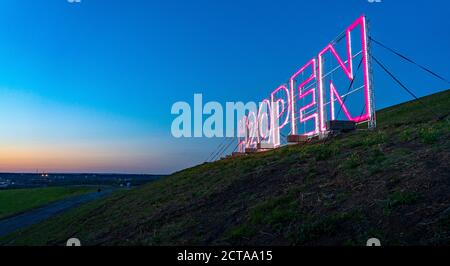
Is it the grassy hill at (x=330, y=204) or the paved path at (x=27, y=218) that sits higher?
the grassy hill at (x=330, y=204)

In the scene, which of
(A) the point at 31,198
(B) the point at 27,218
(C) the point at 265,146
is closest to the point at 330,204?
(C) the point at 265,146

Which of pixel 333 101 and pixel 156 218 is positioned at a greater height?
pixel 333 101

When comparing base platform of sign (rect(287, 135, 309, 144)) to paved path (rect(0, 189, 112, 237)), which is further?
paved path (rect(0, 189, 112, 237))

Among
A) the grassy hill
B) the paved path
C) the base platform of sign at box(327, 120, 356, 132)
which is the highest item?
the base platform of sign at box(327, 120, 356, 132)

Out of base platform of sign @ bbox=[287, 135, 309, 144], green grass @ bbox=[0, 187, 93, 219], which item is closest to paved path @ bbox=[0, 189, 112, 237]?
green grass @ bbox=[0, 187, 93, 219]

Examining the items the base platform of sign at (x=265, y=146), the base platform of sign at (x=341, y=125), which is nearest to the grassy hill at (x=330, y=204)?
the base platform of sign at (x=341, y=125)

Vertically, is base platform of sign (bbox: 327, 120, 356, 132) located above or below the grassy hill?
above

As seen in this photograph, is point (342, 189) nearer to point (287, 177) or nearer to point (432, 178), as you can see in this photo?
point (432, 178)

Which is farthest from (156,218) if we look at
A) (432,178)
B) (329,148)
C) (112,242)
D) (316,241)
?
(432,178)

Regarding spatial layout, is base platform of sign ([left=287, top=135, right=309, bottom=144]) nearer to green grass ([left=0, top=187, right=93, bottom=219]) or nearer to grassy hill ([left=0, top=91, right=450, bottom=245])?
grassy hill ([left=0, top=91, right=450, bottom=245])

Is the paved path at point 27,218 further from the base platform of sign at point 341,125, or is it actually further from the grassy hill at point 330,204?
the base platform of sign at point 341,125

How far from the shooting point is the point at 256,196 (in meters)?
9.05

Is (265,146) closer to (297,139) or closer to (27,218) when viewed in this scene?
(297,139)
